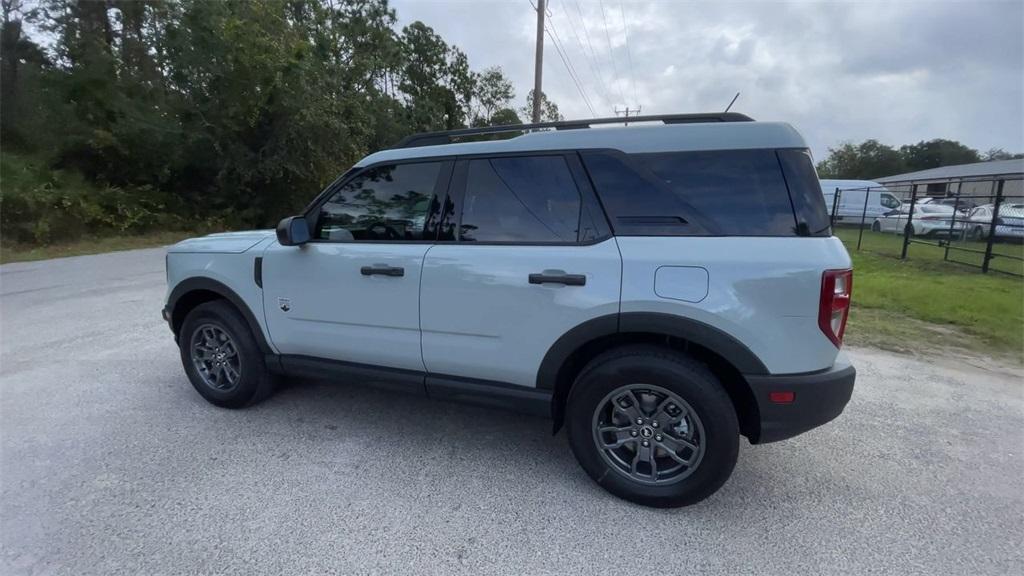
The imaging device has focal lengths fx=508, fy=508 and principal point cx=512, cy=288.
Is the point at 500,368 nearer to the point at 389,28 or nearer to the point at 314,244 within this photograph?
A: the point at 314,244

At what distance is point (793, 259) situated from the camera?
92.0 inches

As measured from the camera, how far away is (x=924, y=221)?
16.1 meters

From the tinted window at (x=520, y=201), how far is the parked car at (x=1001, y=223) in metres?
11.1

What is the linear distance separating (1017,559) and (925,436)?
1314 mm

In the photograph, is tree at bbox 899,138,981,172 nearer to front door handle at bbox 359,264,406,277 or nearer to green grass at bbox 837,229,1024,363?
green grass at bbox 837,229,1024,363

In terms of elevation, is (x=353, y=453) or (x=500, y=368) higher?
(x=500, y=368)

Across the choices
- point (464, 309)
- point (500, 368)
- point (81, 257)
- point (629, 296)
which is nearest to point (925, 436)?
point (629, 296)

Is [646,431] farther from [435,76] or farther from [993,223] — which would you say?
[435,76]

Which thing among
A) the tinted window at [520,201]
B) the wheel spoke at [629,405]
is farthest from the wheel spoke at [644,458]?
the tinted window at [520,201]

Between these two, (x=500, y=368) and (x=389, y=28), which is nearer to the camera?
(x=500, y=368)

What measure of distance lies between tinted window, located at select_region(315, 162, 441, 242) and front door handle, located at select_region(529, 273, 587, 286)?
800 mm

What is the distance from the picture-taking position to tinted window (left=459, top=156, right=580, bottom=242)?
278cm

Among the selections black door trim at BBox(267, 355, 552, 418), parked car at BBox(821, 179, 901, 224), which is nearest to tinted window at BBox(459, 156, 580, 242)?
black door trim at BBox(267, 355, 552, 418)

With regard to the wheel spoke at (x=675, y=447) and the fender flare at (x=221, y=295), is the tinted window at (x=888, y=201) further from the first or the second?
the fender flare at (x=221, y=295)
